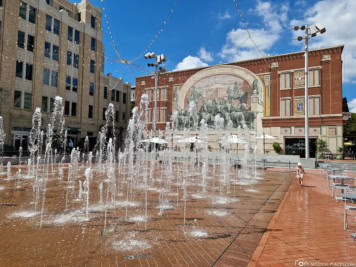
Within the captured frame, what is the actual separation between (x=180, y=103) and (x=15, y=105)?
2081 centimetres

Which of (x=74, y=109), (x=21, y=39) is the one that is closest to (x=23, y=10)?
(x=21, y=39)

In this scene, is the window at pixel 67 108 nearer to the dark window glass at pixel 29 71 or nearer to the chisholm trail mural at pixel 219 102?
the dark window glass at pixel 29 71

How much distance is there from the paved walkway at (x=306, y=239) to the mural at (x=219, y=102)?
915 inches

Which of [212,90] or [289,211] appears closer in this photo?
[289,211]

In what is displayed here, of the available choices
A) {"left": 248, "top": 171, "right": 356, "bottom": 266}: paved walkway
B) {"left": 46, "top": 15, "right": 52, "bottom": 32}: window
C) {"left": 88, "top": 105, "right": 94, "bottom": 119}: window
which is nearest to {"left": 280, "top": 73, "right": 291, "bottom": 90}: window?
{"left": 248, "top": 171, "right": 356, "bottom": 266}: paved walkway

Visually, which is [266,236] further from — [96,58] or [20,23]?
[96,58]

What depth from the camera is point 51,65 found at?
1151 inches

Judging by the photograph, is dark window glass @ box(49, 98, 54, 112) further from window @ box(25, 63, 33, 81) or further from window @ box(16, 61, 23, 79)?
window @ box(16, 61, 23, 79)

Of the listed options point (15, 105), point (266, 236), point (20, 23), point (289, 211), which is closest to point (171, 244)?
point (266, 236)

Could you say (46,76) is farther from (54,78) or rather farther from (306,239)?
(306,239)

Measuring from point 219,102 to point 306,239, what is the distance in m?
29.3

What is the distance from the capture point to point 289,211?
6.43 meters

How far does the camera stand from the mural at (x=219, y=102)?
30934 millimetres

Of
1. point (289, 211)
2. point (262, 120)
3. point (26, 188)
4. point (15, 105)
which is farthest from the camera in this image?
point (262, 120)
